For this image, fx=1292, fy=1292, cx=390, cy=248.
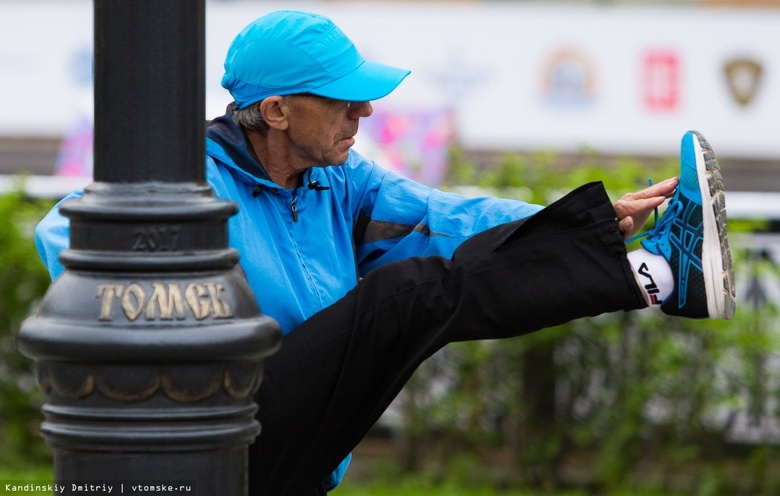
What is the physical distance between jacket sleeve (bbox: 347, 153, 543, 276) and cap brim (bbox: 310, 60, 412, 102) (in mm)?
361

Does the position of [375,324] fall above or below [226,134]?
below

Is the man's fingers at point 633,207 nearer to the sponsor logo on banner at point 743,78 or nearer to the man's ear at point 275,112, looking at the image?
the man's ear at point 275,112

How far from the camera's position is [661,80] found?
11.8m

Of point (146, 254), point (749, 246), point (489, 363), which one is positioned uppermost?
point (146, 254)

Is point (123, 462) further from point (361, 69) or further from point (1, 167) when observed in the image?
point (1, 167)

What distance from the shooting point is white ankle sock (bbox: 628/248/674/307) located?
10.7ft

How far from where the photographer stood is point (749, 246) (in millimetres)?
5848

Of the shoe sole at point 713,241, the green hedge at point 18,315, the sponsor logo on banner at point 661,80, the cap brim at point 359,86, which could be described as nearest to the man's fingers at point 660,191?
the shoe sole at point 713,241

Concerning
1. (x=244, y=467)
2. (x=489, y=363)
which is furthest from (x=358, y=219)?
(x=489, y=363)

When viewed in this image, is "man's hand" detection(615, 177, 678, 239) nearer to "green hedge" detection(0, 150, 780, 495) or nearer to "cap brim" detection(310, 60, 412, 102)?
"cap brim" detection(310, 60, 412, 102)

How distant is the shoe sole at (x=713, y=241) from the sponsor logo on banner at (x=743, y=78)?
8.81 metres

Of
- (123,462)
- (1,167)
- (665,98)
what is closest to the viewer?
(123,462)

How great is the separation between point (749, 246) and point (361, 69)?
122 inches

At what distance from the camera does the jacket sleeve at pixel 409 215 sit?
3.46 metres
